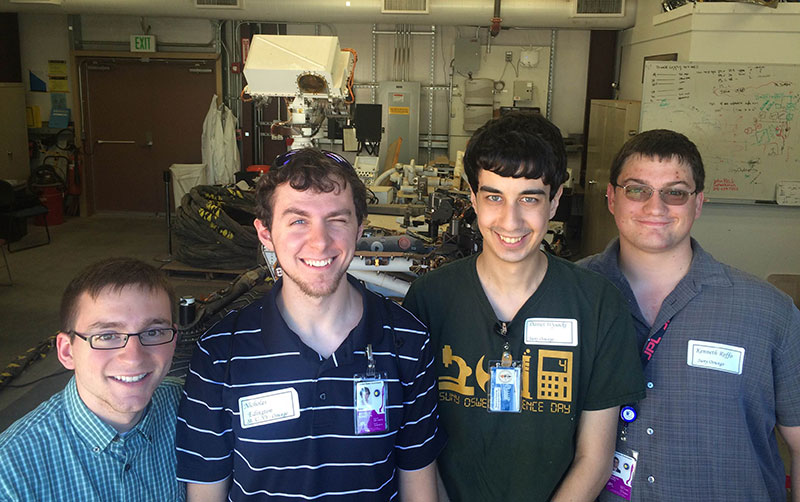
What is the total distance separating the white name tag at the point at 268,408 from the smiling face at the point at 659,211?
93cm

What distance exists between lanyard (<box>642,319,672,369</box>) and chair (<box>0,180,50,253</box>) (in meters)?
Result: 5.74

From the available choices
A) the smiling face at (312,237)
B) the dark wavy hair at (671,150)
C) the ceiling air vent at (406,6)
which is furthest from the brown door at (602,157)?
the smiling face at (312,237)

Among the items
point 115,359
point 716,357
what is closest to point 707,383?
point 716,357

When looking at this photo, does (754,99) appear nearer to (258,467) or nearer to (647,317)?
(647,317)

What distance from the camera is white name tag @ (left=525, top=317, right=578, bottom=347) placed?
1.39 m

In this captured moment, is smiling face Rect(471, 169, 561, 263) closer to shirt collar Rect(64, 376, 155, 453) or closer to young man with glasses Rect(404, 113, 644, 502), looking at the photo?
young man with glasses Rect(404, 113, 644, 502)

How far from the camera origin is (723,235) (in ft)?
15.0

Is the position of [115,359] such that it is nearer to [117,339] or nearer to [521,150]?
[117,339]

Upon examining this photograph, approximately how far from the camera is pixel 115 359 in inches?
48.2

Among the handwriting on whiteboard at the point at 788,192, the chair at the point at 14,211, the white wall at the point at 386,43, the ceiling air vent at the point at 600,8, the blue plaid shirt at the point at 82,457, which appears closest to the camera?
the blue plaid shirt at the point at 82,457

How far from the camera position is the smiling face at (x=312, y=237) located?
127 cm

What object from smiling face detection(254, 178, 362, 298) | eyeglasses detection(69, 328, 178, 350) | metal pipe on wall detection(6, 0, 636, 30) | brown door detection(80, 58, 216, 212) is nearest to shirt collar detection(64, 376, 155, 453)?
eyeglasses detection(69, 328, 178, 350)

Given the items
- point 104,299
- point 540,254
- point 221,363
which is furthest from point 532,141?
point 104,299

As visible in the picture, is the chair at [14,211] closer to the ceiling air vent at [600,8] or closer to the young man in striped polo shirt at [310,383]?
the young man in striped polo shirt at [310,383]
